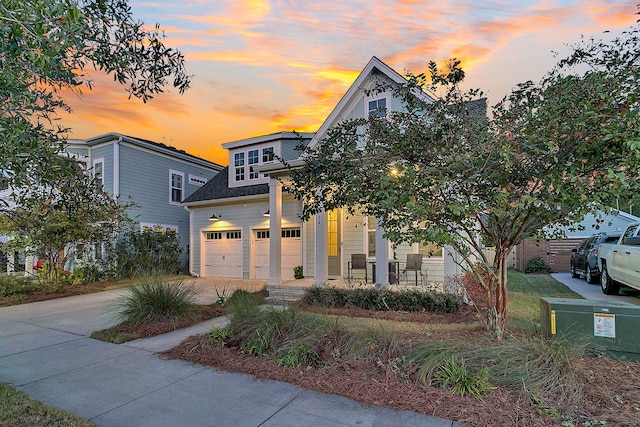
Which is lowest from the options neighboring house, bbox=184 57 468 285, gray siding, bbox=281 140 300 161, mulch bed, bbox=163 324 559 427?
mulch bed, bbox=163 324 559 427

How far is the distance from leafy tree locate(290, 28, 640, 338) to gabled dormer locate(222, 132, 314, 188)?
8898 mm

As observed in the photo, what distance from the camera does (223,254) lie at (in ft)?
49.1

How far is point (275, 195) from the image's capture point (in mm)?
9867

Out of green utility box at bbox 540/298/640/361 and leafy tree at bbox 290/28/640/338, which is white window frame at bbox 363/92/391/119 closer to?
leafy tree at bbox 290/28/640/338

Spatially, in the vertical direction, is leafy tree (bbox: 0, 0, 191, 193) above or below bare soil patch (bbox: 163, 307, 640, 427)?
above

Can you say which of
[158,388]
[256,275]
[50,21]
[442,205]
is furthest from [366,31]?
[256,275]

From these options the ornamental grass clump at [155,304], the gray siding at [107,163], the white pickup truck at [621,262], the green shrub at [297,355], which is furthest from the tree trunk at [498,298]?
the gray siding at [107,163]

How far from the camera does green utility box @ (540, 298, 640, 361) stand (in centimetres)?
404

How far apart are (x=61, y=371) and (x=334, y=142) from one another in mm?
4789

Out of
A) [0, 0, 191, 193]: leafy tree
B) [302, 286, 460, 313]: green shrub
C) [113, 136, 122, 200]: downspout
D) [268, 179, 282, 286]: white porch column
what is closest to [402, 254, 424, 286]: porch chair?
[302, 286, 460, 313]: green shrub

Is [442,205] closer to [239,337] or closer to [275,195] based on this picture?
[239,337]

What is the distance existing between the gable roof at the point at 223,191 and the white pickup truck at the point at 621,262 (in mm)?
10455

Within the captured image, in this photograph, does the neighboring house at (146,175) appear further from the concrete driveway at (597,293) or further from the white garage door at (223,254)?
the concrete driveway at (597,293)

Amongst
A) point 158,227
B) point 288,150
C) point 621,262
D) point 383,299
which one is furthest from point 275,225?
point 158,227
